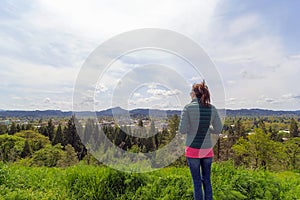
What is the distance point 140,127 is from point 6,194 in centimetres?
282

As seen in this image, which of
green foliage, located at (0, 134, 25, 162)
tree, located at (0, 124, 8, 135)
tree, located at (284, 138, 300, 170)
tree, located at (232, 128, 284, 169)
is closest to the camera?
tree, located at (232, 128, 284, 169)

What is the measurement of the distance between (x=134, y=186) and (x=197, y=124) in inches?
77.9

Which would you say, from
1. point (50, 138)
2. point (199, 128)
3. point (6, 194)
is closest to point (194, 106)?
point (199, 128)

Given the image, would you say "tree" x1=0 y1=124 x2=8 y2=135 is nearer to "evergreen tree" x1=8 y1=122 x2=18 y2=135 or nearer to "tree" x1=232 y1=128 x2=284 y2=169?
"evergreen tree" x1=8 y1=122 x2=18 y2=135

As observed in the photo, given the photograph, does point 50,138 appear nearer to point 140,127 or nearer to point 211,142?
point 140,127

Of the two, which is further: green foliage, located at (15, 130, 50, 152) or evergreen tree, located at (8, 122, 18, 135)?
evergreen tree, located at (8, 122, 18, 135)

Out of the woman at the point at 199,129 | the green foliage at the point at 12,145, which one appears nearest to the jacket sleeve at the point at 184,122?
the woman at the point at 199,129

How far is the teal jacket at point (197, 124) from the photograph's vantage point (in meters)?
3.50

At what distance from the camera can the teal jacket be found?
11.5 feet

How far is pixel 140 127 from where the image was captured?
18.7 ft

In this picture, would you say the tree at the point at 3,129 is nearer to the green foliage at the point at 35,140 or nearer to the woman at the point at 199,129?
the green foliage at the point at 35,140

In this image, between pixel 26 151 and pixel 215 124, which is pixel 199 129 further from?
pixel 26 151

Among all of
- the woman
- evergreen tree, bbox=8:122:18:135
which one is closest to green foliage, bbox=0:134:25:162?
evergreen tree, bbox=8:122:18:135

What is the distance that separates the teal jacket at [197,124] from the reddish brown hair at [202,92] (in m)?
0.08
